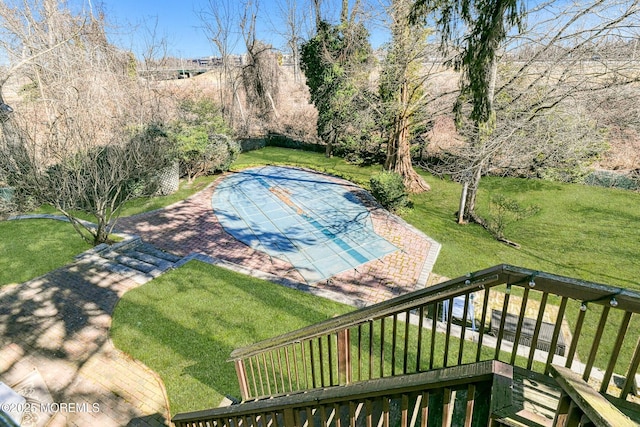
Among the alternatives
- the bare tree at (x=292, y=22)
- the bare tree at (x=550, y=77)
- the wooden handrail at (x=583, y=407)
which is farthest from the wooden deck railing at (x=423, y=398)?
the bare tree at (x=292, y=22)

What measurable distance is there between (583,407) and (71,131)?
10.3 m

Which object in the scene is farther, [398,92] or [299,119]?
[299,119]

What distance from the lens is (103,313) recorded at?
6.70 m

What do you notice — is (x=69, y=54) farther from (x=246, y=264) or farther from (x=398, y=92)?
(x=398, y=92)

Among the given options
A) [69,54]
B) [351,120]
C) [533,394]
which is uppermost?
[69,54]

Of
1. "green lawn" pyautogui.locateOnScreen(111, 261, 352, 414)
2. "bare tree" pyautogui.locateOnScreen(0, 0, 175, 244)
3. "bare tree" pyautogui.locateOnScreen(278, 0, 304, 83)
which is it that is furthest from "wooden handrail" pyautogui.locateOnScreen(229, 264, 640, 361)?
"bare tree" pyautogui.locateOnScreen(278, 0, 304, 83)

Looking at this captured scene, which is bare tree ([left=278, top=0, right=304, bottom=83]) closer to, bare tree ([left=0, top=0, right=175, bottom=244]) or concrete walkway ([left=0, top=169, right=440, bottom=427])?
bare tree ([left=0, top=0, right=175, bottom=244])

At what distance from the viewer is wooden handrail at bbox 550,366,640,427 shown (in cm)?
95

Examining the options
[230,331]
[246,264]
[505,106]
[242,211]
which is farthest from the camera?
[242,211]

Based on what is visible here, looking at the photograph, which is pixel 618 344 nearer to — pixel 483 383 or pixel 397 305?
pixel 483 383

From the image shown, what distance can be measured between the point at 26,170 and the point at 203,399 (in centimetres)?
747

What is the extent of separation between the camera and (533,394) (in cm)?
192

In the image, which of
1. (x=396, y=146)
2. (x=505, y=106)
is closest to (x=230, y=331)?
(x=505, y=106)

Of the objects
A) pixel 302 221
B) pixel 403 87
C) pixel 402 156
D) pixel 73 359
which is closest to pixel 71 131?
pixel 73 359
